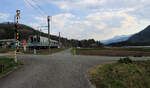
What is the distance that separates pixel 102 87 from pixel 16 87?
415 cm

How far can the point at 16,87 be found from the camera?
526 centimetres

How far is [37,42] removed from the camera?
3619 cm

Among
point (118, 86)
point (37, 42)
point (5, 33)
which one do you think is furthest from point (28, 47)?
point (5, 33)

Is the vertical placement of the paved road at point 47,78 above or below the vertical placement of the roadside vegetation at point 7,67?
below

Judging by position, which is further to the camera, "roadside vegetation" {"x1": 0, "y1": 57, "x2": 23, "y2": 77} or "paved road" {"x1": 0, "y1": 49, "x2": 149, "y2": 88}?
"roadside vegetation" {"x1": 0, "y1": 57, "x2": 23, "y2": 77}

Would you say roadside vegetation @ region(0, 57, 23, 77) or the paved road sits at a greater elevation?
roadside vegetation @ region(0, 57, 23, 77)

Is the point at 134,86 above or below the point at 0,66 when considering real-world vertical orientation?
below

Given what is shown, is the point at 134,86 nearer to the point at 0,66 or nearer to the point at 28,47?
the point at 0,66

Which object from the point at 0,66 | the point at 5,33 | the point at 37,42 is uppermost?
the point at 5,33

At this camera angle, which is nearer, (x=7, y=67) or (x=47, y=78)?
(x=47, y=78)

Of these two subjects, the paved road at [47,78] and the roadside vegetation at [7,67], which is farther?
the roadside vegetation at [7,67]

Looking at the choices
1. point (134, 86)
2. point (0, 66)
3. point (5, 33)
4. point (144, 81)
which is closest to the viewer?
point (134, 86)

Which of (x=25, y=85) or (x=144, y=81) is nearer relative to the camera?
(x=25, y=85)

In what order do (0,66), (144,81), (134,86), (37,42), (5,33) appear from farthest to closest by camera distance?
(5,33) < (37,42) < (0,66) < (144,81) < (134,86)
